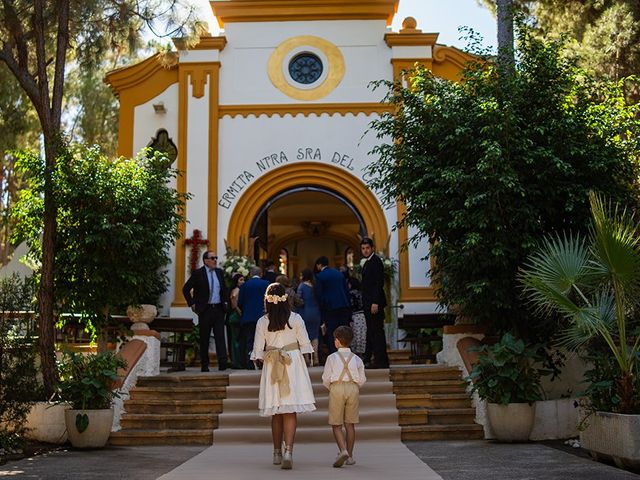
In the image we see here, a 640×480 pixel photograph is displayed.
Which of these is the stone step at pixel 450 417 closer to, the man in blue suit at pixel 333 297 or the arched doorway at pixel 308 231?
the man in blue suit at pixel 333 297

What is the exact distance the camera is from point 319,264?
12.8 meters

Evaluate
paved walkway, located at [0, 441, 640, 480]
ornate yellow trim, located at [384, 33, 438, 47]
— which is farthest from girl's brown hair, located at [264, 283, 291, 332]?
ornate yellow trim, located at [384, 33, 438, 47]

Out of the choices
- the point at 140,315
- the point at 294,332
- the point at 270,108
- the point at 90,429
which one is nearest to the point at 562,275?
the point at 294,332

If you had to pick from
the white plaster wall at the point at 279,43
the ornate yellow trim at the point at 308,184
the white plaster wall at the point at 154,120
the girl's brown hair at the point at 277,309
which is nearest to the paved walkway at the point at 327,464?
the girl's brown hair at the point at 277,309

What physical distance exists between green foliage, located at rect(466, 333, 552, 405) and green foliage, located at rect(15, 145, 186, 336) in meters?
5.18

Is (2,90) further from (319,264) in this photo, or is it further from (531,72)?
(531,72)

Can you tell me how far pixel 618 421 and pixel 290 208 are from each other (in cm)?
1742

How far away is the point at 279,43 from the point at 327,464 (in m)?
11.3

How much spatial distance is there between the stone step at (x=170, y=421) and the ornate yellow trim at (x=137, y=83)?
849 cm

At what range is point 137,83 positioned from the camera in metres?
17.6

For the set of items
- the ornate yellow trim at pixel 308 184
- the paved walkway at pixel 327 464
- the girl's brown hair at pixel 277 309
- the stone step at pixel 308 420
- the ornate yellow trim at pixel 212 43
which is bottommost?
the paved walkway at pixel 327 464

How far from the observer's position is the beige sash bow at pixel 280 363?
775 centimetres

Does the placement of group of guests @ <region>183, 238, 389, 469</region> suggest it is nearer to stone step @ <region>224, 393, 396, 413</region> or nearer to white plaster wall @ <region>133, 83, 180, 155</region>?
stone step @ <region>224, 393, 396, 413</region>

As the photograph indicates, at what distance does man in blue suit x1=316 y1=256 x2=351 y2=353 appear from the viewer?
→ 480 inches
